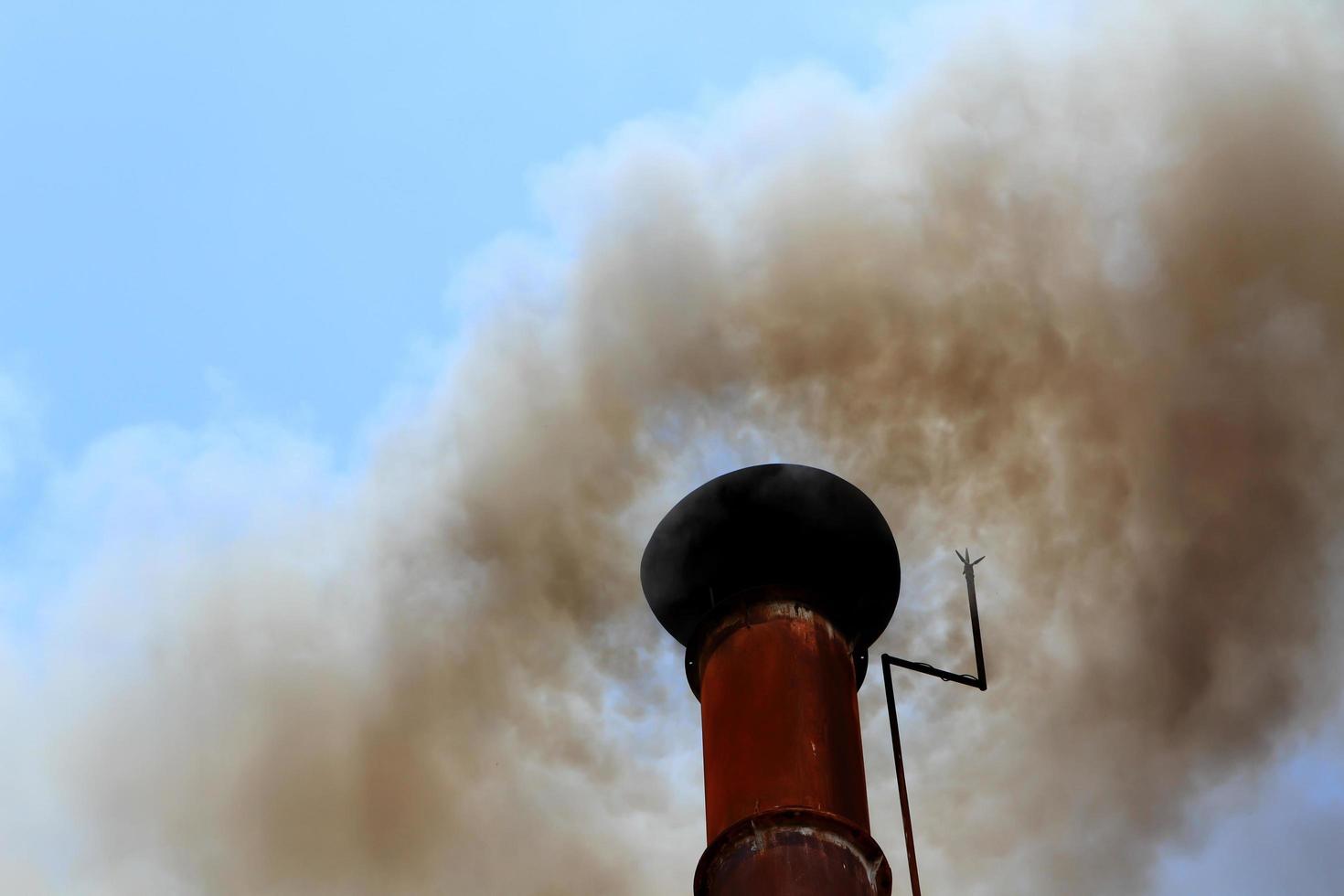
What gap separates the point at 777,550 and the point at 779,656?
0.57 metres

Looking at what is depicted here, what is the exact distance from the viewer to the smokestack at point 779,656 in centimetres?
584

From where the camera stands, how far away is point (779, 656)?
6516mm

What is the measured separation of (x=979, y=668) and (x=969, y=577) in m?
0.61

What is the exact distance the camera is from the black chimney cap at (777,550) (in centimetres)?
687

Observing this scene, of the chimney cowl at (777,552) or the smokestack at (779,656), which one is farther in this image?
the chimney cowl at (777,552)

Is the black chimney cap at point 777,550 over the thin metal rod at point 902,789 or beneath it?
over

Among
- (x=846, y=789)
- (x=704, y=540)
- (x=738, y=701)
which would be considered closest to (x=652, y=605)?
(x=704, y=540)

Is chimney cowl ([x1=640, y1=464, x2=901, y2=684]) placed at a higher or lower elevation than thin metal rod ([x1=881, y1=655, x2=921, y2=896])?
higher

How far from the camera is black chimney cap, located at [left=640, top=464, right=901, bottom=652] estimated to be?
22.5ft

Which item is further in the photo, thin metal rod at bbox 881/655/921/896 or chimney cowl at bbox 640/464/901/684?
chimney cowl at bbox 640/464/901/684

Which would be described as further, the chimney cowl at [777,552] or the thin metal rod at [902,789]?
the chimney cowl at [777,552]

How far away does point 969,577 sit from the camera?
25.5ft

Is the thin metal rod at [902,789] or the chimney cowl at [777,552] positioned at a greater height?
the chimney cowl at [777,552]

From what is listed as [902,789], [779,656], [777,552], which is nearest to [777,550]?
[777,552]
